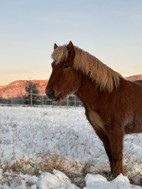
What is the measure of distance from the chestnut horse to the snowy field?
62 cm

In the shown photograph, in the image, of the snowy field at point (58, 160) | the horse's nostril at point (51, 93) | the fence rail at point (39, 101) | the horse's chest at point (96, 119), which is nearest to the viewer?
the snowy field at point (58, 160)

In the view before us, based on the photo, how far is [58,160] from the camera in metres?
4.34

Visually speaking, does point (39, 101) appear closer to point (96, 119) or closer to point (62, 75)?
point (96, 119)

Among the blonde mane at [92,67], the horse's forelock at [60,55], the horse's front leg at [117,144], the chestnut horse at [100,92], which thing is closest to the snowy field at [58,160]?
the horse's front leg at [117,144]

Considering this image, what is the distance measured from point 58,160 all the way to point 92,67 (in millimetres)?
1954

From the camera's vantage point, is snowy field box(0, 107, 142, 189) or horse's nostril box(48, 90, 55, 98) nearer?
snowy field box(0, 107, 142, 189)

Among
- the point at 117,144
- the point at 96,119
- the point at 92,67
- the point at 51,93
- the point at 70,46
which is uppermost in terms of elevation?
the point at 70,46

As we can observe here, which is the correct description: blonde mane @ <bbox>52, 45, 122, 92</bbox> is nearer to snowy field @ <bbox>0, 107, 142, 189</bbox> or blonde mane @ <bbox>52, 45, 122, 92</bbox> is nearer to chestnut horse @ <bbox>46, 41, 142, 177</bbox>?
chestnut horse @ <bbox>46, 41, 142, 177</bbox>

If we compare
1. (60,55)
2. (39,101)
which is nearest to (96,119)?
(60,55)

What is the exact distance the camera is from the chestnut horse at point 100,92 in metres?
3.61

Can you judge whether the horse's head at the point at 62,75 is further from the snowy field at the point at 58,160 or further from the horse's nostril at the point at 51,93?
the snowy field at the point at 58,160

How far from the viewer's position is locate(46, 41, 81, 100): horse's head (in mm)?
3557

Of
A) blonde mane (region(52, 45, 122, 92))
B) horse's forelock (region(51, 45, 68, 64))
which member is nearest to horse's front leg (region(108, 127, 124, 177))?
blonde mane (region(52, 45, 122, 92))

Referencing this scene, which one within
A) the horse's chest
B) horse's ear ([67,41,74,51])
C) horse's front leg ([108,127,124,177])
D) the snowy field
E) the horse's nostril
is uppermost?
horse's ear ([67,41,74,51])
